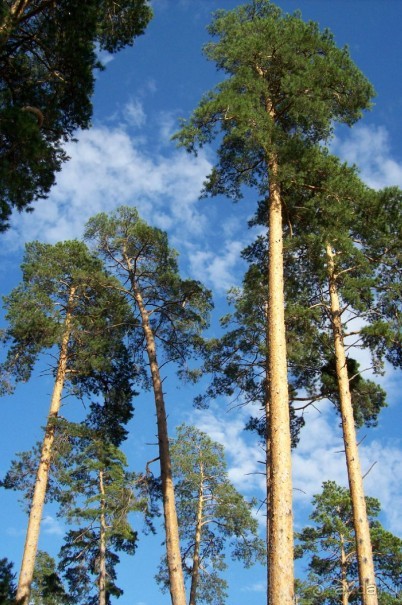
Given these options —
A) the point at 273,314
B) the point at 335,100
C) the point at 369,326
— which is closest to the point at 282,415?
the point at 273,314

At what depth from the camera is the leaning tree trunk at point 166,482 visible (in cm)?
1117

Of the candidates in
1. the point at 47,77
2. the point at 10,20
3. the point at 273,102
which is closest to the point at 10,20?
the point at 10,20

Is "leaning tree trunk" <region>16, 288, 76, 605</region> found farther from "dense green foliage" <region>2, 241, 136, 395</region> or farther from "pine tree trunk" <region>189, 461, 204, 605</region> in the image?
"pine tree trunk" <region>189, 461, 204, 605</region>

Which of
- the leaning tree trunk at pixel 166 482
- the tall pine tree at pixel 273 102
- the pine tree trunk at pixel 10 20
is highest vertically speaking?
the tall pine tree at pixel 273 102

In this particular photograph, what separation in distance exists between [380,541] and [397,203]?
13.8m

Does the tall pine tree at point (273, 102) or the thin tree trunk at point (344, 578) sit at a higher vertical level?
the tall pine tree at point (273, 102)

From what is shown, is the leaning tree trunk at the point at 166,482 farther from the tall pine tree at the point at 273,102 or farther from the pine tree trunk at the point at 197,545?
the pine tree trunk at the point at 197,545

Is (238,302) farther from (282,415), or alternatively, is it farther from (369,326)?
(282,415)

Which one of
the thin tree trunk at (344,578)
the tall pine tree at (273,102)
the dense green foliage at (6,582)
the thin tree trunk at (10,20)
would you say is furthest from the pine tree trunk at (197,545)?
the thin tree trunk at (10,20)

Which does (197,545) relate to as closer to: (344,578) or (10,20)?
(344,578)

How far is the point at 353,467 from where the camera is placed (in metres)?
11.7

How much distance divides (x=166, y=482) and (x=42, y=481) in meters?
4.53

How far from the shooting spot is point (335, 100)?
13.0 m

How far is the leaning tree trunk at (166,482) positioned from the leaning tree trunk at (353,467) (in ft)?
11.7
